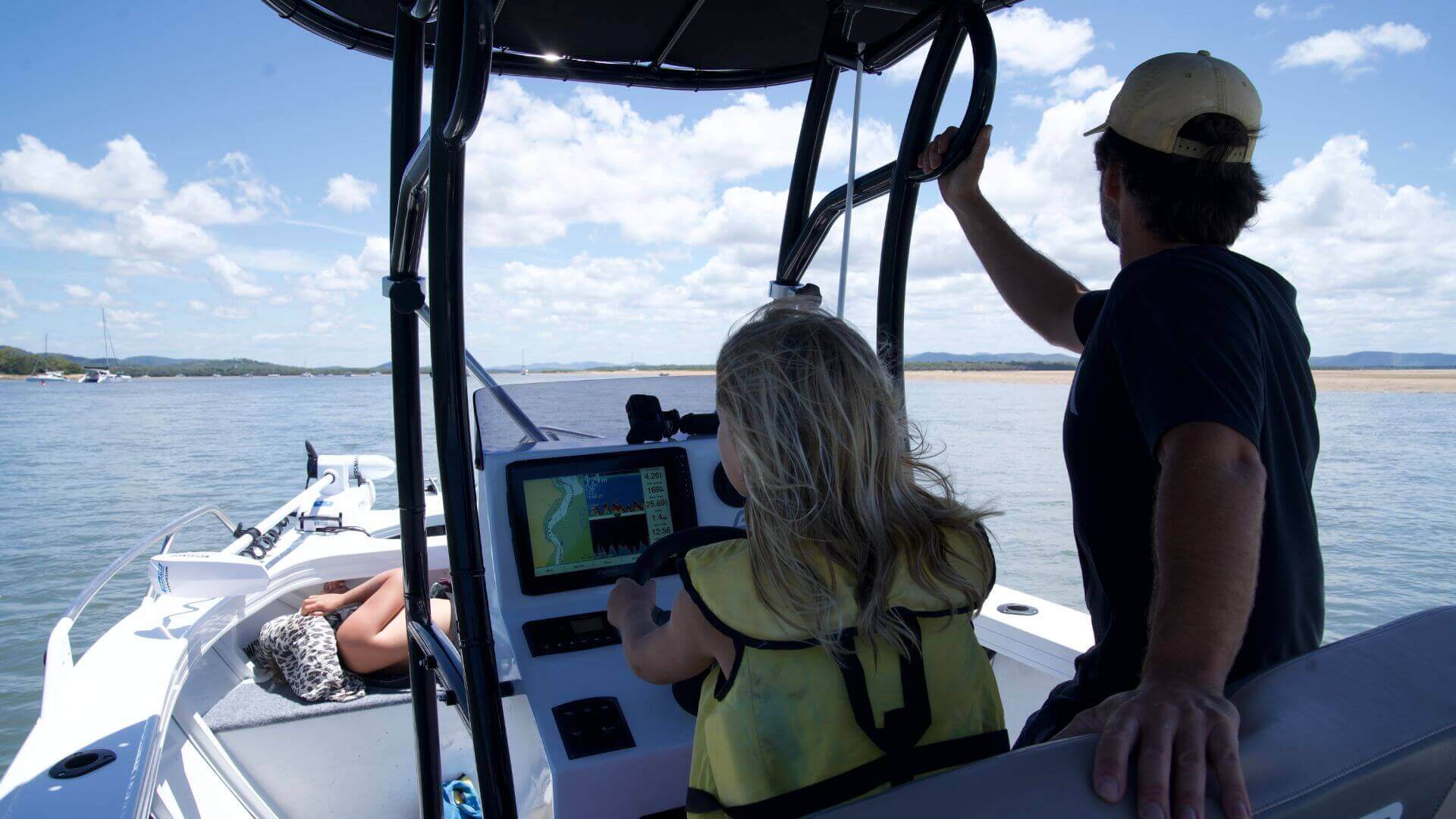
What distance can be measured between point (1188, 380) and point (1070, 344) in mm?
760

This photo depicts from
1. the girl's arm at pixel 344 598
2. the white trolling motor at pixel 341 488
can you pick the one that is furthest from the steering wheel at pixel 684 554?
the white trolling motor at pixel 341 488

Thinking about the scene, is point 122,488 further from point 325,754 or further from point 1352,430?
point 1352,430

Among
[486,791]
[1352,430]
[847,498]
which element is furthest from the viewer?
[1352,430]

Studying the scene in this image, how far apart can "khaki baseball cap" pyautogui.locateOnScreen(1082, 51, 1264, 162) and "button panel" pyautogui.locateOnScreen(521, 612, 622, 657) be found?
3.77 ft

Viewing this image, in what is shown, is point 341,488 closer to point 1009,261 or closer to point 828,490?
point 1009,261

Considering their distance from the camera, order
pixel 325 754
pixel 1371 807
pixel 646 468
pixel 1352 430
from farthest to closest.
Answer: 1. pixel 1352 430
2. pixel 325 754
3. pixel 646 468
4. pixel 1371 807

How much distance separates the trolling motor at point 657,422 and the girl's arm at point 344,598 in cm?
170

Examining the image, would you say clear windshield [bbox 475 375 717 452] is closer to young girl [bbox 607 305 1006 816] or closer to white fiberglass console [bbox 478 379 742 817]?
white fiberglass console [bbox 478 379 742 817]

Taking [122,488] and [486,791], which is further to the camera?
[122,488]

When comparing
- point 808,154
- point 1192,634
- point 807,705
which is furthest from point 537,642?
point 808,154

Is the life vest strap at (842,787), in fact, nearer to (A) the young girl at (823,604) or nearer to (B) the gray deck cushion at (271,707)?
(A) the young girl at (823,604)

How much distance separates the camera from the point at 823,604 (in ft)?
3.18

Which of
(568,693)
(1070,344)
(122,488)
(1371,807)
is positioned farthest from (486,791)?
(122,488)

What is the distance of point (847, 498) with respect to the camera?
104 cm
